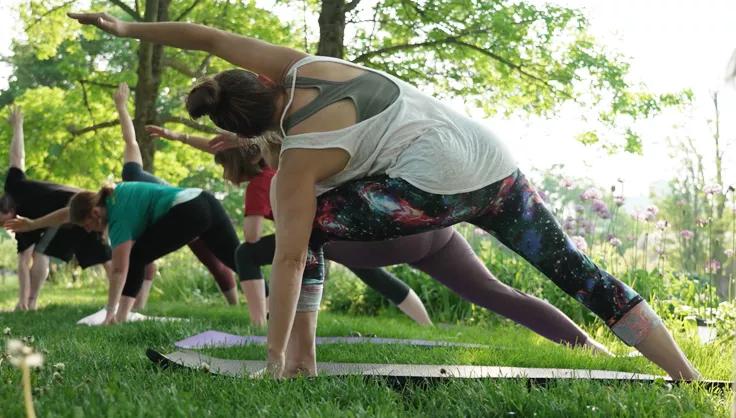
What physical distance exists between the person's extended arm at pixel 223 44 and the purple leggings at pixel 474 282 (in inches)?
59.0

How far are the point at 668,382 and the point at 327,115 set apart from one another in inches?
65.9

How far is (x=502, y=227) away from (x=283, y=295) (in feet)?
3.16

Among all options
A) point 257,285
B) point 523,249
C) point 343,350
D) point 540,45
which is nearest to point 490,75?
point 540,45

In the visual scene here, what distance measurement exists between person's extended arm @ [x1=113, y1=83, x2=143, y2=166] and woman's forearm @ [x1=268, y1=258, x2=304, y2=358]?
398 cm

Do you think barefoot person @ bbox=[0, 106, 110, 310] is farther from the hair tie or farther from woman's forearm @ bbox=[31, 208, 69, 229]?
the hair tie

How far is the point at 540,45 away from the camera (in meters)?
10.1

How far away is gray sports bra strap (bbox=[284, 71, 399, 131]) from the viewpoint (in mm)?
3127

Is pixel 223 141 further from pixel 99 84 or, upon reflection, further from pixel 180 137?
pixel 99 84

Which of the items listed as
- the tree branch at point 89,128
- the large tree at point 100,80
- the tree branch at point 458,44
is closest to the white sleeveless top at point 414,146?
the tree branch at point 458,44

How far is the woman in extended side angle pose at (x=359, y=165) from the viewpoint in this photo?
3121mm

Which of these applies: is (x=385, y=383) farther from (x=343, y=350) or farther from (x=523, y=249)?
(x=343, y=350)

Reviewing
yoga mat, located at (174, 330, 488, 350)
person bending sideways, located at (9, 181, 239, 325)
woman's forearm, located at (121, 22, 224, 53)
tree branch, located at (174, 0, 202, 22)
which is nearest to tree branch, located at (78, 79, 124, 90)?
tree branch, located at (174, 0, 202, 22)

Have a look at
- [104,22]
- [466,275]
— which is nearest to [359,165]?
[104,22]

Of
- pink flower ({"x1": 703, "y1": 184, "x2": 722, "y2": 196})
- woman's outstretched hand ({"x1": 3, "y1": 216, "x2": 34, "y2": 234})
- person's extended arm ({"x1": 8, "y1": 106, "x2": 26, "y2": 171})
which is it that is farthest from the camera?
person's extended arm ({"x1": 8, "y1": 106, "x2": 26, "y2": 171})
